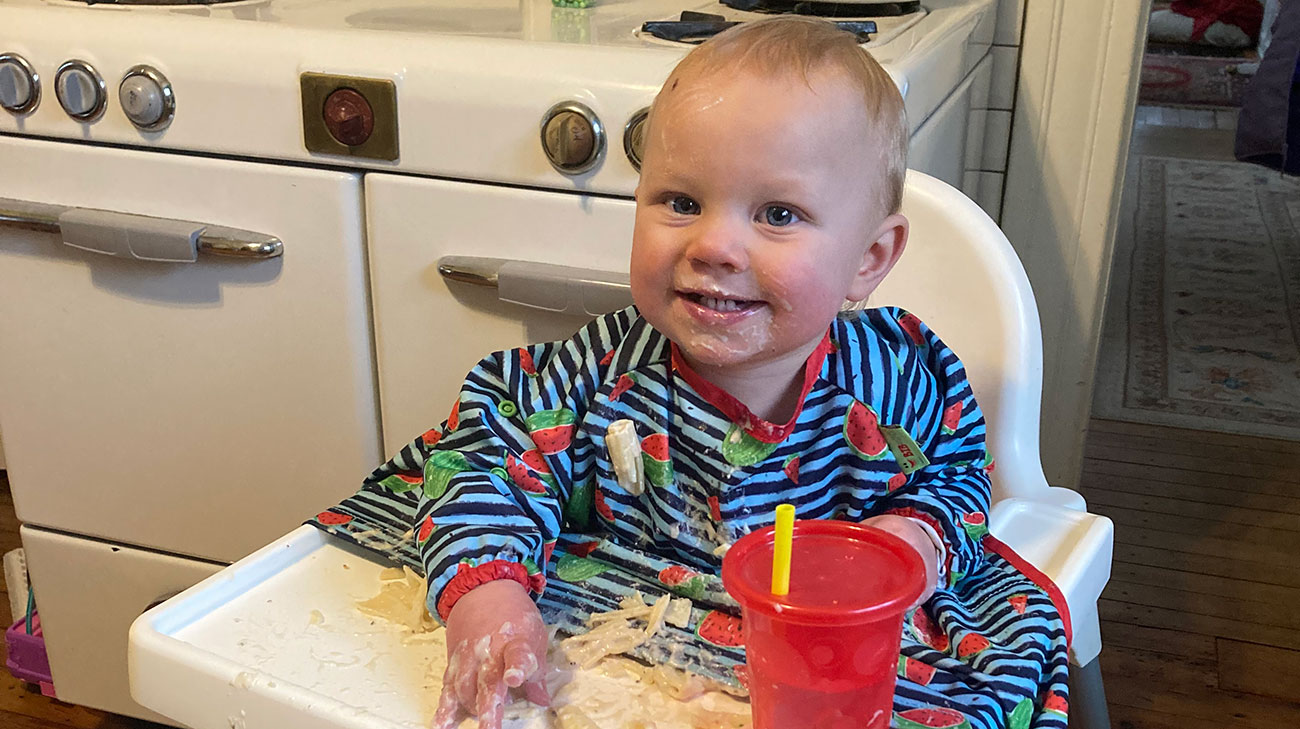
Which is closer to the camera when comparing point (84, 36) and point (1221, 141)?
point (84, 36)

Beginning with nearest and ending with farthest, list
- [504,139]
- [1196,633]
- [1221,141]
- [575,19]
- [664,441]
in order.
A: [664,441], [504,139], [575,19], [1196,633], [1221,141]

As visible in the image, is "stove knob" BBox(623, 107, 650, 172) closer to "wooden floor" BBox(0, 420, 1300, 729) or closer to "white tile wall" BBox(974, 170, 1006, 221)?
"white tile wall" BBox(974, 170, 1006, 221)

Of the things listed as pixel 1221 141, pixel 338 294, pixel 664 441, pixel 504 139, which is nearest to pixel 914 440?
pixel 664 441

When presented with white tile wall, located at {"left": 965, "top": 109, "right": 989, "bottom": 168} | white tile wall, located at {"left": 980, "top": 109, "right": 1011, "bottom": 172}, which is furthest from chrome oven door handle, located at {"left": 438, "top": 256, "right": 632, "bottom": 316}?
white tile wall, located at {"left": 980, "top": 109, "right": 1011, "bottom": 172}

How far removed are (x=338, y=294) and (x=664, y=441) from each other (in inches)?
18.5

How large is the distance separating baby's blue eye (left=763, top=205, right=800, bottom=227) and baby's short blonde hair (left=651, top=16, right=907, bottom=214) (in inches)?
2.4

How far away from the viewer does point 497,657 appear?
2.18 feet

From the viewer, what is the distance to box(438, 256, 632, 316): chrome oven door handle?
1.05 meters

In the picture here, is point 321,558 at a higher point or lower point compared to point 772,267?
lower

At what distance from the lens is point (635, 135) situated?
1.00 m

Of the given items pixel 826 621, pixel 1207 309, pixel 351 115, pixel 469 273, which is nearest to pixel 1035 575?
pixel 826 621

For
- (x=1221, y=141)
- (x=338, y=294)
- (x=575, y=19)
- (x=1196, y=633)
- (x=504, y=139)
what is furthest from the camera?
(x=1221, y=141)

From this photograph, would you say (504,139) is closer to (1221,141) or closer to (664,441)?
(664,441)

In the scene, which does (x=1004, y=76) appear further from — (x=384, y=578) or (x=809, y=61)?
(x=384, y=578)
